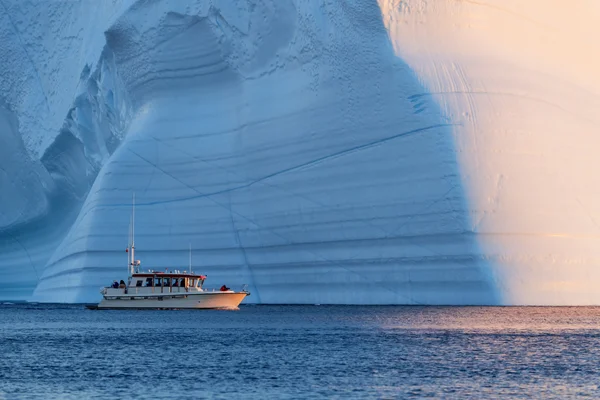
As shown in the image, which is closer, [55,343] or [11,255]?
[55,343]

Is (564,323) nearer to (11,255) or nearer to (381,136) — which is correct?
(381,136)

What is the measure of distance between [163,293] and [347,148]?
5978 millimetres

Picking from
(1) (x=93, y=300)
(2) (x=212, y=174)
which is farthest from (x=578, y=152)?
(1) (x=93, y=300)

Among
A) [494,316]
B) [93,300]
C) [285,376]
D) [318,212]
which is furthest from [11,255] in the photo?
[285,376]

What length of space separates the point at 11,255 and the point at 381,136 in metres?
18.8

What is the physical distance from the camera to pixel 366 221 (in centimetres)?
3066

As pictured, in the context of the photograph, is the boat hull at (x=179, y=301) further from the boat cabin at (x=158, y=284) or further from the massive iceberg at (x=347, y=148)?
the massive iceberg at (x=347, y=148)

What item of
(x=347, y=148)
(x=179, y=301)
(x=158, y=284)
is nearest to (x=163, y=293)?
(x=158, y=284)

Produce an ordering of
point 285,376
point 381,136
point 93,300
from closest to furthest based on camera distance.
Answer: point 285,376, point 381,136, point 93,300

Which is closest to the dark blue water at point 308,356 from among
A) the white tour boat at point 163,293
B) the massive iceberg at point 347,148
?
the massive iceberg at point 347,148

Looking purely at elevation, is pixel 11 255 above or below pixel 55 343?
above

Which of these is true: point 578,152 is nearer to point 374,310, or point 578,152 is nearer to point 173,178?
point 374,310

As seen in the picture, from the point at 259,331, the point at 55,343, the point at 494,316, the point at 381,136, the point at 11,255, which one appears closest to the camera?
the point at 55,343

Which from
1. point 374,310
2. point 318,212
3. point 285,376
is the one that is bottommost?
point 285,376
